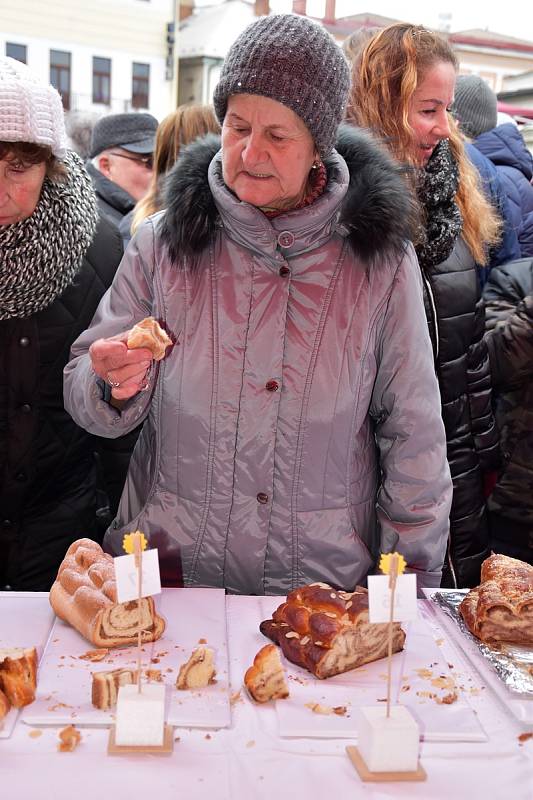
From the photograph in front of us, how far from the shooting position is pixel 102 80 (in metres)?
4.68

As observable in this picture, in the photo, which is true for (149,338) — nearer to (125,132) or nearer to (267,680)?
(267,680)

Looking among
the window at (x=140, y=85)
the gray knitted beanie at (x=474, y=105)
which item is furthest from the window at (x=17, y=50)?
the gray knitted beanie at (x=474, y=105)

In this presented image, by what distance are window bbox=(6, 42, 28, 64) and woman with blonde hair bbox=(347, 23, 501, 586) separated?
243 cm

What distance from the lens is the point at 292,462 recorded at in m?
1.67

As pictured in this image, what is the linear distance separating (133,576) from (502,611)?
68 cm

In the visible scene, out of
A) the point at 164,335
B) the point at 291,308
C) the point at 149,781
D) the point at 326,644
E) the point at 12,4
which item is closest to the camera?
the point at 149,781

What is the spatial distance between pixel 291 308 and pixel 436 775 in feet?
2.97

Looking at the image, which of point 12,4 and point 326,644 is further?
point 12,4

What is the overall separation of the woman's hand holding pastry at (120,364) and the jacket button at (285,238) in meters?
0.37

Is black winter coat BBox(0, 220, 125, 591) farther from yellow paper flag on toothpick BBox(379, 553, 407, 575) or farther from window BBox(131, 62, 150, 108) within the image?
window BBox(131, 62, 150, 108)

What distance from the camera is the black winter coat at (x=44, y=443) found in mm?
1903

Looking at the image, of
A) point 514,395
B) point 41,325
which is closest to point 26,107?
point 41,325

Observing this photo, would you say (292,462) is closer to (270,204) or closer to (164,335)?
Answer: (164,335)

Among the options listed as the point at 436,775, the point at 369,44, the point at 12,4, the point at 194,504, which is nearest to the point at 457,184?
the point at 369,44
